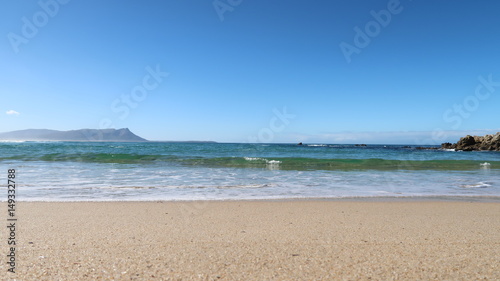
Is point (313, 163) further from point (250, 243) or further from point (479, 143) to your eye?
point (479, 143)

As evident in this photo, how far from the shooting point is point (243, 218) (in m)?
5.32

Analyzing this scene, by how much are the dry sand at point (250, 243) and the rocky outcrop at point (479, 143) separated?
208 feet

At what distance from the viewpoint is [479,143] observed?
193 feet

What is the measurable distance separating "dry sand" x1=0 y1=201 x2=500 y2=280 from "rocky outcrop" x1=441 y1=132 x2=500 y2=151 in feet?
208

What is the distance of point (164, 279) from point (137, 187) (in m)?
7.47

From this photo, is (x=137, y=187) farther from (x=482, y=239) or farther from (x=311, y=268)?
(x=482, y=239)

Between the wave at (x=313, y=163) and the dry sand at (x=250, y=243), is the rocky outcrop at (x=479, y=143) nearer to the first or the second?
the wave at (x=313, y=163)

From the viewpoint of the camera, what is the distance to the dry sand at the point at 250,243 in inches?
114

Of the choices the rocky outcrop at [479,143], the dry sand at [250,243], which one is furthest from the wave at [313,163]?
the rocky outcrop at [479,143]

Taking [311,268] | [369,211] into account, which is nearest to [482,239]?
[369,211]

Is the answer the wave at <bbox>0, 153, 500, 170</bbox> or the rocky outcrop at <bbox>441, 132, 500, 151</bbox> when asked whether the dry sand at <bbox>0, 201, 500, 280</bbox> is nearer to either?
the wave at <bbox>0, 153, 500, 170</bbox>

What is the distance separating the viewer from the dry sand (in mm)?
2908

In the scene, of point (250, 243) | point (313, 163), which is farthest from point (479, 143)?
point (250, 243)

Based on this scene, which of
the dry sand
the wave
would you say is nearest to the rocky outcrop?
the wave
